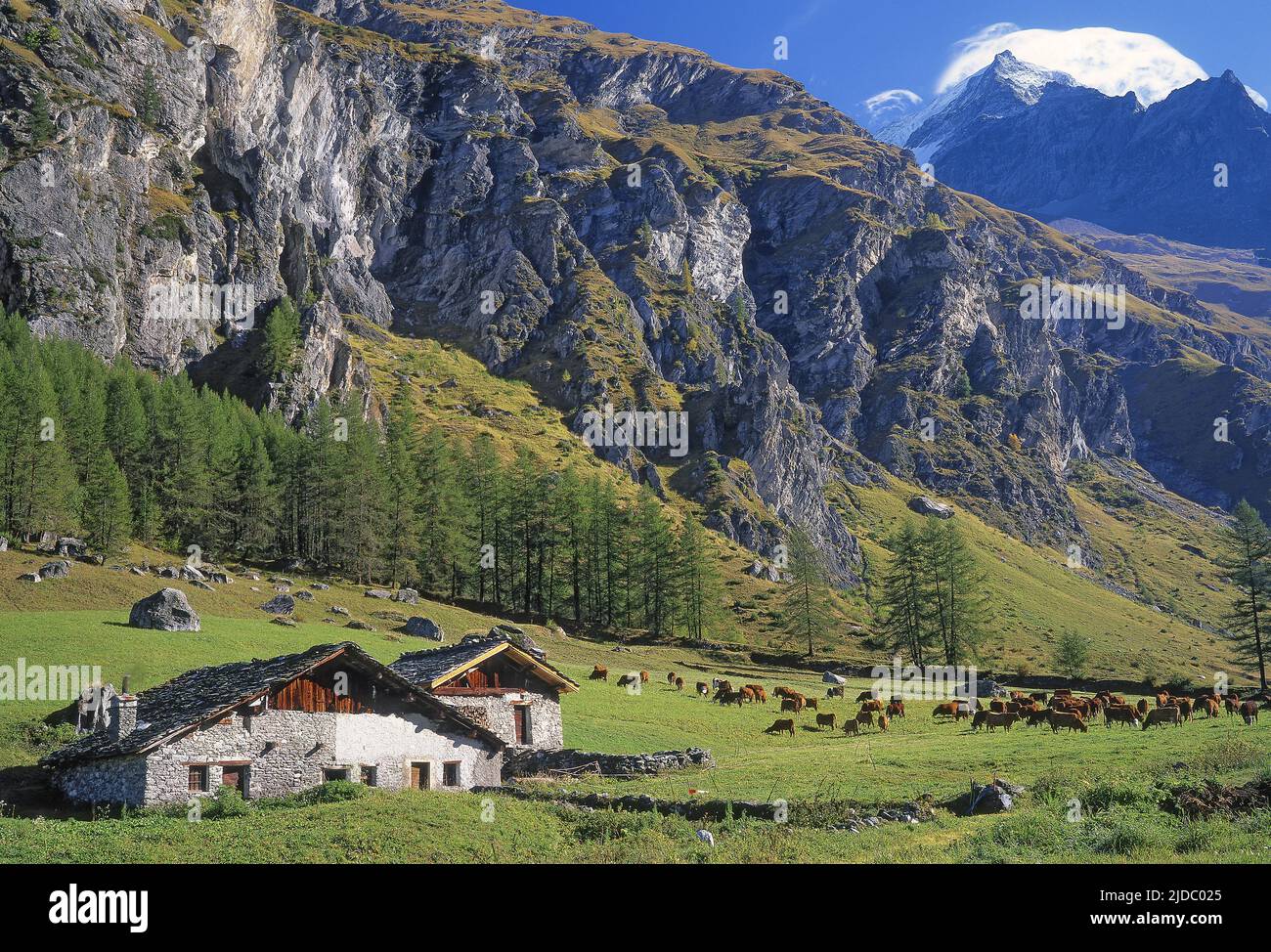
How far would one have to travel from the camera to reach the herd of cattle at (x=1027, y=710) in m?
47.2

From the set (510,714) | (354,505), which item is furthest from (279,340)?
(510,714)

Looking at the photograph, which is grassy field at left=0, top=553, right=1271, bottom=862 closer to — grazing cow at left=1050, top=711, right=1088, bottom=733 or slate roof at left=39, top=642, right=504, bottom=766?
grazing cow at left=1050, top=711, right=1088, bottom=733

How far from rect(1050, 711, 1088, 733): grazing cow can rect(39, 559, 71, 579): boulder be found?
66565 mm

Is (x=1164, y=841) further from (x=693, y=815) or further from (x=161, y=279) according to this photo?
(x=161, y=279)

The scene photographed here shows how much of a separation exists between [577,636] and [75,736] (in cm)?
5992

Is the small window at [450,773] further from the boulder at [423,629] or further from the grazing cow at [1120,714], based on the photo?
the boulder at [423,629]

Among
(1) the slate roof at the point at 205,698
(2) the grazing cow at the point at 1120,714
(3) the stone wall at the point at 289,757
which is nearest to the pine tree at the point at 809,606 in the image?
(2) the grazing cow at the point at 1120,714

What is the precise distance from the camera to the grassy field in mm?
20469

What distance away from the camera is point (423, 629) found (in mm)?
73938

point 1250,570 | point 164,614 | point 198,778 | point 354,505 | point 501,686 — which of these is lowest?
point 198,778

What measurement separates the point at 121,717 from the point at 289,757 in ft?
19.7

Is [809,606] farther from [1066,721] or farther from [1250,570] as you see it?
[1066,721]

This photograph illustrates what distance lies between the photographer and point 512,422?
633ft

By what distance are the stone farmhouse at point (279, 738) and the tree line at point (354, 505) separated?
2349 inches
